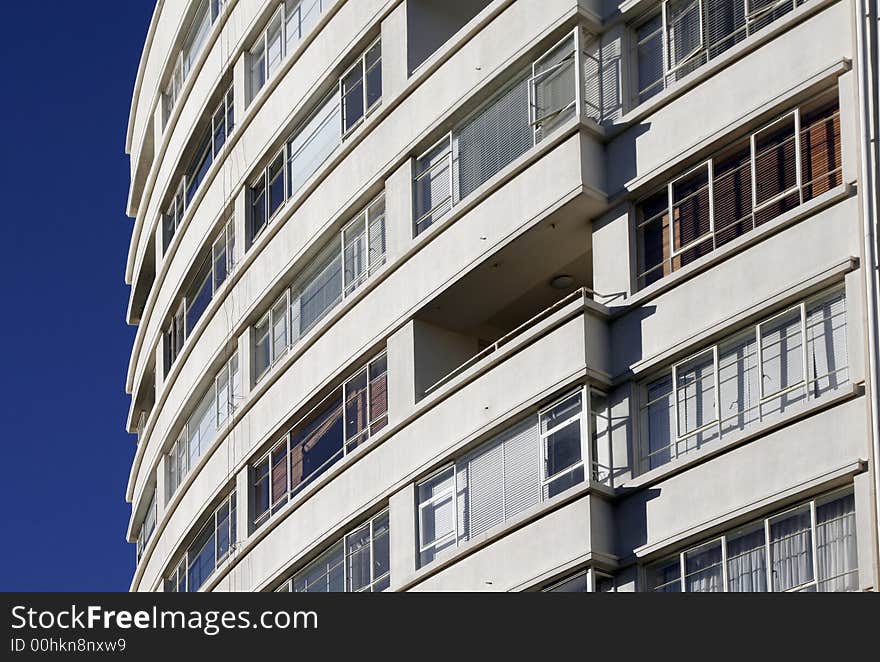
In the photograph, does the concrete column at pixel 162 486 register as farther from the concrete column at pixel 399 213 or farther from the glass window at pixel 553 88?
the glass window at pixel 553 88

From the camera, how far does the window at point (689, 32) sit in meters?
30.3

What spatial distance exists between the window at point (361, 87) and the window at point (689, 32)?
23.2 feet

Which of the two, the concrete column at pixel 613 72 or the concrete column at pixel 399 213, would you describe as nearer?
the concrete column at pixel 613 72

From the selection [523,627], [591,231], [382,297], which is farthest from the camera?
[382,297]

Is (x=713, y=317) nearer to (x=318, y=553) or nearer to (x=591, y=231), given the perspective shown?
(x=591, y=231)

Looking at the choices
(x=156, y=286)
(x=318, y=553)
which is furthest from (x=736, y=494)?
(x=156, y=286)

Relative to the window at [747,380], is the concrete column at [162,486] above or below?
above

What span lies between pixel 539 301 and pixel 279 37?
10.9 metres

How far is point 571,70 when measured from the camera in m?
32.8

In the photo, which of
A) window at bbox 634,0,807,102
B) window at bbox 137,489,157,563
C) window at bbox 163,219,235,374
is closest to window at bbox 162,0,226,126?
window at bbox 163,219,235,374

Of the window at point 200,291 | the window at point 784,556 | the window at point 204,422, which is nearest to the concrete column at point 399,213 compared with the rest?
the window at point 204,422

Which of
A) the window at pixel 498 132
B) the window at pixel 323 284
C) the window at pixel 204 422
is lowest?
the window at pixel 204 422

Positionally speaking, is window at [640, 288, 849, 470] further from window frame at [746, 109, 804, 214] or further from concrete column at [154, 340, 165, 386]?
concrete column at [154, 340, 165, 386]

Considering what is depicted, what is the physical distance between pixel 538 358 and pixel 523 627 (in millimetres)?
9546
